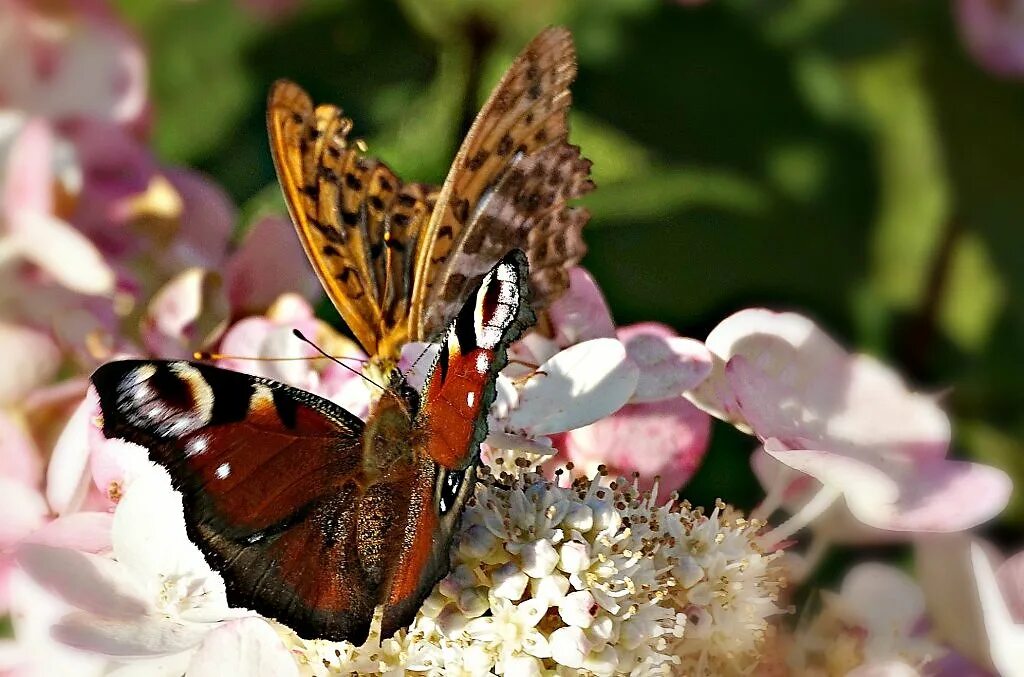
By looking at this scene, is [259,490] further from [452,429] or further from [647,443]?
[647,443]

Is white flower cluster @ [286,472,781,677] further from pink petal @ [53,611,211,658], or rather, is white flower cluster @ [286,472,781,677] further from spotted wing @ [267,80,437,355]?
spotted wing @ [267,80,437,355]

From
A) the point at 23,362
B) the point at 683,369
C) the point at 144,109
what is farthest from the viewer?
the point at 144,109

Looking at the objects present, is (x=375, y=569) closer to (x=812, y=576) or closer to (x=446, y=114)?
(x=812, y=576)

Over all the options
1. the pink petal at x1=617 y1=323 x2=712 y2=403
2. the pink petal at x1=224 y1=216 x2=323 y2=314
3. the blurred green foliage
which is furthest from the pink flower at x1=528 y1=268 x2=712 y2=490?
the blurred green foliage

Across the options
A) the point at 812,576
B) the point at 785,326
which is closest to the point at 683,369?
the point at 785,326

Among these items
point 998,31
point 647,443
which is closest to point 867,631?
point 647,443

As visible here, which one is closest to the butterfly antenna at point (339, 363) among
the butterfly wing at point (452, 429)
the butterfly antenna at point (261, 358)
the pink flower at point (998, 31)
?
the butterfly antenna at point (261, 358)
